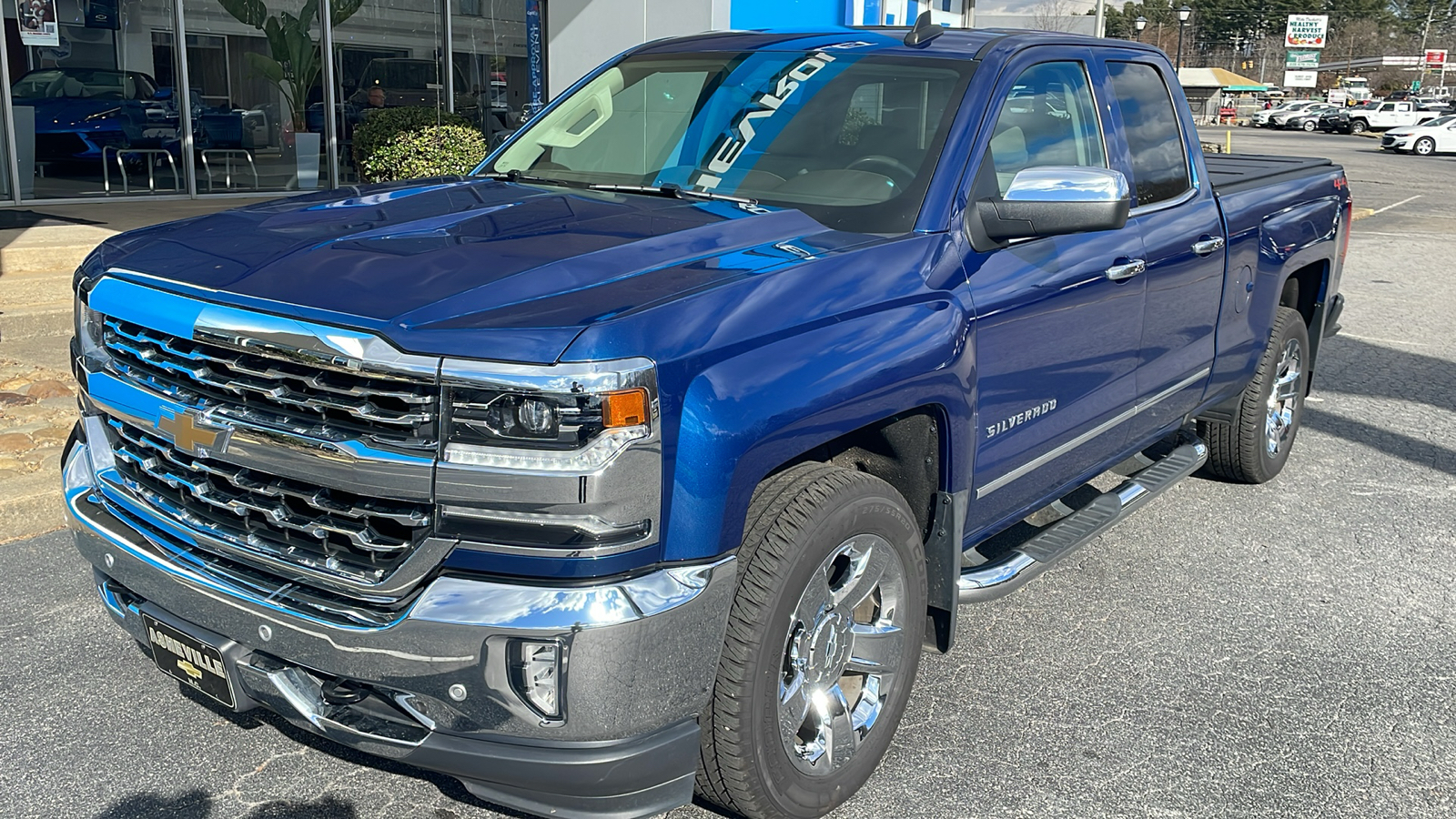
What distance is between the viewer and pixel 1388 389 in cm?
783

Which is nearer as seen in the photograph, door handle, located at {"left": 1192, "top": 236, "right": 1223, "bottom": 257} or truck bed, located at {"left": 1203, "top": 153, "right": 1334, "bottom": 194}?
door handle, located at {"left": 1192, "top": 236, "right": 1223, "bottom": 257}

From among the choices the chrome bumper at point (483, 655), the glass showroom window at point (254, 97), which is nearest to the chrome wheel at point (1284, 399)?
the chrome bumper at point (483, 655)

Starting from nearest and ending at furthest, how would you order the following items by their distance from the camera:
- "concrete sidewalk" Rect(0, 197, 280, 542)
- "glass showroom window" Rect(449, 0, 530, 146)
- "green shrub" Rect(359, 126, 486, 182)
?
"concrete sidewalk" Rect(0, 197, 280, 542) → "green shrub" Rect(359, 126, 486, 182) → "glass showroom window" Rect(449, 0, 530, 146)

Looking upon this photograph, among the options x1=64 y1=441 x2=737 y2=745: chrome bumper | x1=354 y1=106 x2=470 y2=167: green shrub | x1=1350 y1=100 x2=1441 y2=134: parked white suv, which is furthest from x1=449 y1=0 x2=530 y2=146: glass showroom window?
x1=1350 y1=100 x2=1441 y2=134: parked white suv

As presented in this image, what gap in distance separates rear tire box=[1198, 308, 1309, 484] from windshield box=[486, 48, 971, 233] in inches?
102

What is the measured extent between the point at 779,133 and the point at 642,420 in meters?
1.71

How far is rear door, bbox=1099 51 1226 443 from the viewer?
4.23 metres

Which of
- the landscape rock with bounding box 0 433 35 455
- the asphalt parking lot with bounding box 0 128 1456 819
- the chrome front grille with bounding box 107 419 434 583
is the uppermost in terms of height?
the chrome front grille with bounding box 107 419 434 583

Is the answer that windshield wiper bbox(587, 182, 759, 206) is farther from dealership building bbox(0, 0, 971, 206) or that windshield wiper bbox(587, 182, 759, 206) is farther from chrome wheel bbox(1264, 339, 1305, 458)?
dealership building bbox(0, 0, 971, 206)

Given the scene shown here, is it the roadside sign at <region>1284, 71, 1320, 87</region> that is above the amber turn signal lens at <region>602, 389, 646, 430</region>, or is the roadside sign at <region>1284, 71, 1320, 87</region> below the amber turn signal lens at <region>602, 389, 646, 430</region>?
above

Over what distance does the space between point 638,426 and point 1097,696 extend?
2093mm

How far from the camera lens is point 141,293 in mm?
2773

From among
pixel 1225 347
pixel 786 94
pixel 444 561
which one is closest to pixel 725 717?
pixel 444 561

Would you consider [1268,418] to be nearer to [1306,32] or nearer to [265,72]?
[265,72]
